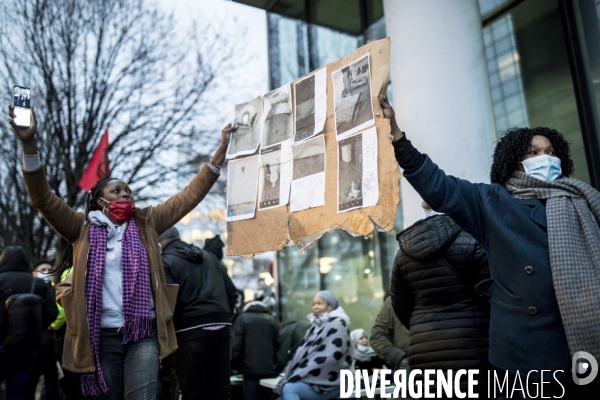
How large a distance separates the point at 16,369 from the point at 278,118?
379cm

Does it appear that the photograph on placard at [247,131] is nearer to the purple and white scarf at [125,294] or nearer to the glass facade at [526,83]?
the purple and white scarf at [125,294]

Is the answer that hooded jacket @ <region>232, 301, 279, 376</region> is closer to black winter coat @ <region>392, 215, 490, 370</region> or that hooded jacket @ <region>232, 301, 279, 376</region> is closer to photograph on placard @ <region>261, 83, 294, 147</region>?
photograph on placard @ <region>261, 83, 294, 147</region>

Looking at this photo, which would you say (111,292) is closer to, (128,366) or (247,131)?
(128,366)

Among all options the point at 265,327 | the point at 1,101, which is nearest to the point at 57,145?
the point at 1,101

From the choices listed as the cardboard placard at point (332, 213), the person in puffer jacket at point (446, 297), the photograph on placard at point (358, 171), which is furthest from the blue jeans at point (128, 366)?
the person in puffer jacket at point (446, 297)

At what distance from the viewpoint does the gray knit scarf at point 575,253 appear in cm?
216

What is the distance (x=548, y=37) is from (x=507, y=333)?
521 cm

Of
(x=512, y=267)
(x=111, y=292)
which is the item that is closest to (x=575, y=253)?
(x=512, y=267)

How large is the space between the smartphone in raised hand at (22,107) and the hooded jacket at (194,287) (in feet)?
6.74

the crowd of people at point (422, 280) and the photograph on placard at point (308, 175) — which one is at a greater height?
the photograph on placard at point (308, 175)

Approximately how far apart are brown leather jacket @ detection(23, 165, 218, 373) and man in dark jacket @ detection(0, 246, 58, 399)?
98.0 inches

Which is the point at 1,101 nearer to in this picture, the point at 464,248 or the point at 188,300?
the point at 188,300

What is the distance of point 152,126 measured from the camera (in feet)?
42.3

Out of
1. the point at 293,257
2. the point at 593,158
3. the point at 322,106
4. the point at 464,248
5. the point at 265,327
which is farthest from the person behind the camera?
the point at 293,257
